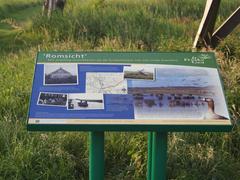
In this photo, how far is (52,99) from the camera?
Answer: 3.47 meters

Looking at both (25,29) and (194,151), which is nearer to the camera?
(194,151)

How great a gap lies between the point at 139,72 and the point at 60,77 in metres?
0.54

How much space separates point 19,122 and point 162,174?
199 cm

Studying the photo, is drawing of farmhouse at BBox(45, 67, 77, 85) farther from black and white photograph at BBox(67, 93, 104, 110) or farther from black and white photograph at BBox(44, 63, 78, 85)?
black and white photograph at BBox(67, 93, 104, 110)

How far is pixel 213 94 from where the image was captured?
3.57 m

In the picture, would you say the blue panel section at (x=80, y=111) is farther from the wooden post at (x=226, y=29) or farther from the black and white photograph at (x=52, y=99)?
the wooden post at (x=226, y=29)

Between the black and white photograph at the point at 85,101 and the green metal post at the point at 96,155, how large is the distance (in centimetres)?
20

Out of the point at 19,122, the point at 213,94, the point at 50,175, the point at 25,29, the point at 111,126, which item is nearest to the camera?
the point at 111,126

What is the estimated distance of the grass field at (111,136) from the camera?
446 centimetres

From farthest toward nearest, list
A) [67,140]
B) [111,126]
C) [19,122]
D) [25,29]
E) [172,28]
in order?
[25,29]
[172,28]
[19,122]
[67,140]
[111,126]

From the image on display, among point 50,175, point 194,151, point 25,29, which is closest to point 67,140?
point 50,175

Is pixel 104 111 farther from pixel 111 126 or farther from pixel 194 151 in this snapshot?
pixel 194 151

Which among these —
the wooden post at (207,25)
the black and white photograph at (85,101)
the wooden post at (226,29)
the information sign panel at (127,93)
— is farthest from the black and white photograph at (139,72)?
the wooden post at (226,29)

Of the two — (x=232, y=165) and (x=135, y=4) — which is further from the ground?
(x=135, y=4)
